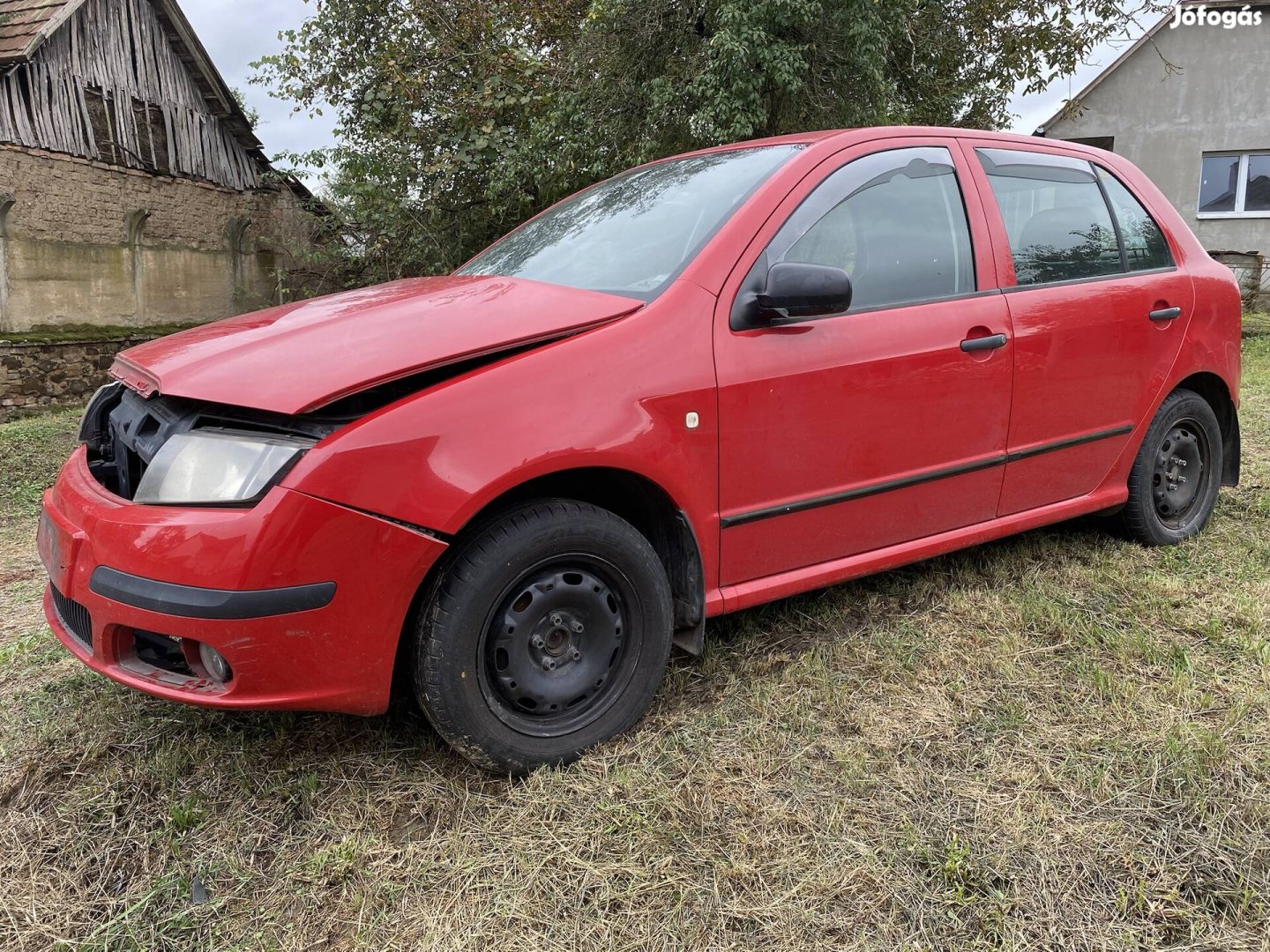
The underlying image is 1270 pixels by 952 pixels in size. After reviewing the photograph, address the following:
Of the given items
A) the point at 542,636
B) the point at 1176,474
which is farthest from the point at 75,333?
the point at 1176,474

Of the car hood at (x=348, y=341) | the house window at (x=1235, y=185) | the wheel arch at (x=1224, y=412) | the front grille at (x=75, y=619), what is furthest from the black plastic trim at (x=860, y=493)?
the house window at (x=1235, y=185)

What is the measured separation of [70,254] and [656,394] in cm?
1117

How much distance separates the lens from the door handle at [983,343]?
2.82 metres

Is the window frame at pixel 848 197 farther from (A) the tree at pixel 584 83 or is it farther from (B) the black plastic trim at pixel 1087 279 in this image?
(A) the tree at pixel 584 83

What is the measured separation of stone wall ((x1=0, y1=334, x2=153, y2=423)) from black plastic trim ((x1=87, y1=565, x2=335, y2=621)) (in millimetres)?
9140

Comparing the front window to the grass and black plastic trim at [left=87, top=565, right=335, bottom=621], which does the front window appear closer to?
black plastic trim at [left=87, top=565, right=335, bottom=621]

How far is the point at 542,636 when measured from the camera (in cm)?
220

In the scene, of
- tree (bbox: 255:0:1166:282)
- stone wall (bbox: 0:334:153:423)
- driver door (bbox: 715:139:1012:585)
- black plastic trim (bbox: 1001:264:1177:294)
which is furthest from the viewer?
stone wall (bbox: 0:334:153:423)

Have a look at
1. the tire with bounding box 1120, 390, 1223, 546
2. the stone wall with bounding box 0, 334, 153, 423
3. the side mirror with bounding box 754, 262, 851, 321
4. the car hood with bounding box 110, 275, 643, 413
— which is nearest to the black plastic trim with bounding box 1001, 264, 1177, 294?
the tire with bounding box 1120, 390, 1223, 546

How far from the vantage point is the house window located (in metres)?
15.8

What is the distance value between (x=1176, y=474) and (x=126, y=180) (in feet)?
40.5

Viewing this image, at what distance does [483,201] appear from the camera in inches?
396

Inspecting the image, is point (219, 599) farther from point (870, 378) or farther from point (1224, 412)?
point (1224, 412)

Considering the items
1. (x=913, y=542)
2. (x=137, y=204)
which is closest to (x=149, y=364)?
(x=913, y=542)
